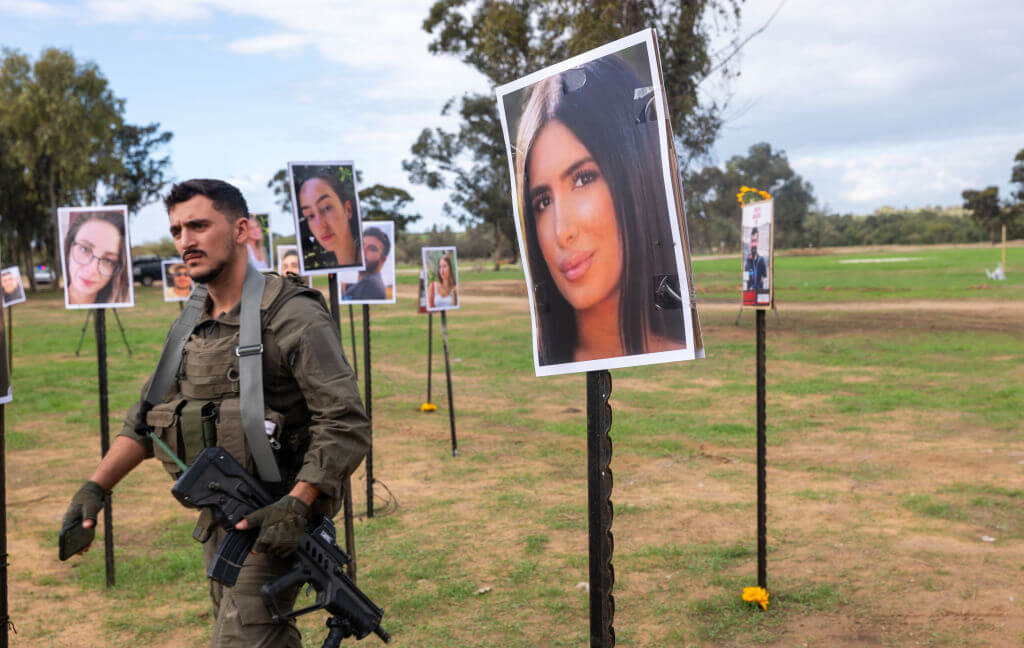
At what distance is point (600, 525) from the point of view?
2.54 meters

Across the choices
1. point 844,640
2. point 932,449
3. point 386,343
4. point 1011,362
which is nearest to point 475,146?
point 386,343

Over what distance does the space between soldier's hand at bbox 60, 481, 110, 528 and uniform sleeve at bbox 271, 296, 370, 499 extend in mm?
737

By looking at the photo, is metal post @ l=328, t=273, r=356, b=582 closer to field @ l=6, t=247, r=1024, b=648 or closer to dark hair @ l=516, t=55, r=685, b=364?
field @ l=6, t=247, r=1024, b=648

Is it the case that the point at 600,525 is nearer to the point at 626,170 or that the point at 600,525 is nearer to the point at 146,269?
the point at 626,170

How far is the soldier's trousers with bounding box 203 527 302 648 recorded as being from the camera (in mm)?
2596

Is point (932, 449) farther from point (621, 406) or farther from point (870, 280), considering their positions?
point (870, 280)

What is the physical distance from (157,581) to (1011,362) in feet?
42.8

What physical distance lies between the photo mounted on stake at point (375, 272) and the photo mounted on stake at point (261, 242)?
105cm

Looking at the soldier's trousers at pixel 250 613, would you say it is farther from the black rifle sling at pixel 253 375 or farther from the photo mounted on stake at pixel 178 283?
the photo mounted on stake at pixel 178 283

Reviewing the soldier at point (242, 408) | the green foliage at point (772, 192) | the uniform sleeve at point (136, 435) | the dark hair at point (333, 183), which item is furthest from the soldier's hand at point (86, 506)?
the green foliage at point (772, 192)

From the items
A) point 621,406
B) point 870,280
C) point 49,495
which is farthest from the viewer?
point 870,280

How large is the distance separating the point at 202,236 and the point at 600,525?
155cm

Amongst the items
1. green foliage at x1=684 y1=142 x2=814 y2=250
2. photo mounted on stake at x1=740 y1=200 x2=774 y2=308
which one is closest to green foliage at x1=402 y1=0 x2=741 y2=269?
photo mounted on stake at x1=740 y1=200 x2=774 y2=308

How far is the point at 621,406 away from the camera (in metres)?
11.3
